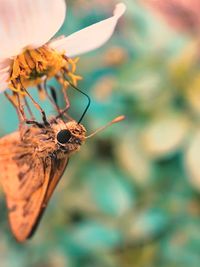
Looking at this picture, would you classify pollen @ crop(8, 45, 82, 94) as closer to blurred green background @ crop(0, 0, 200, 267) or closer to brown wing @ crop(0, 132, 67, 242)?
brown wing @ crop(0, 132, 67, 242)

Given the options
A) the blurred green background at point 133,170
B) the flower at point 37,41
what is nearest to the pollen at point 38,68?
the flower at point 37,41

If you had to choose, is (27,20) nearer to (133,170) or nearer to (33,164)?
(33,164)

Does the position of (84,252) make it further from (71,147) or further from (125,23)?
(71,147)

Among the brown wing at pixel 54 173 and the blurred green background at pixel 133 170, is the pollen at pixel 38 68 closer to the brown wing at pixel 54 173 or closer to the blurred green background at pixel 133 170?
the brown wing at pixel 54 173

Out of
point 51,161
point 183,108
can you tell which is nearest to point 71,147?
point 51,161

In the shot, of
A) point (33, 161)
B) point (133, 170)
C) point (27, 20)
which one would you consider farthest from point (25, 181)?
point (133, 170)

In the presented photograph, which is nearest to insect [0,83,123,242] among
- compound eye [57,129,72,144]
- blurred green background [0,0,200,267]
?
compound eye [57,129,72,144]

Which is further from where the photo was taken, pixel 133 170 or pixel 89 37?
pixel 133 170
